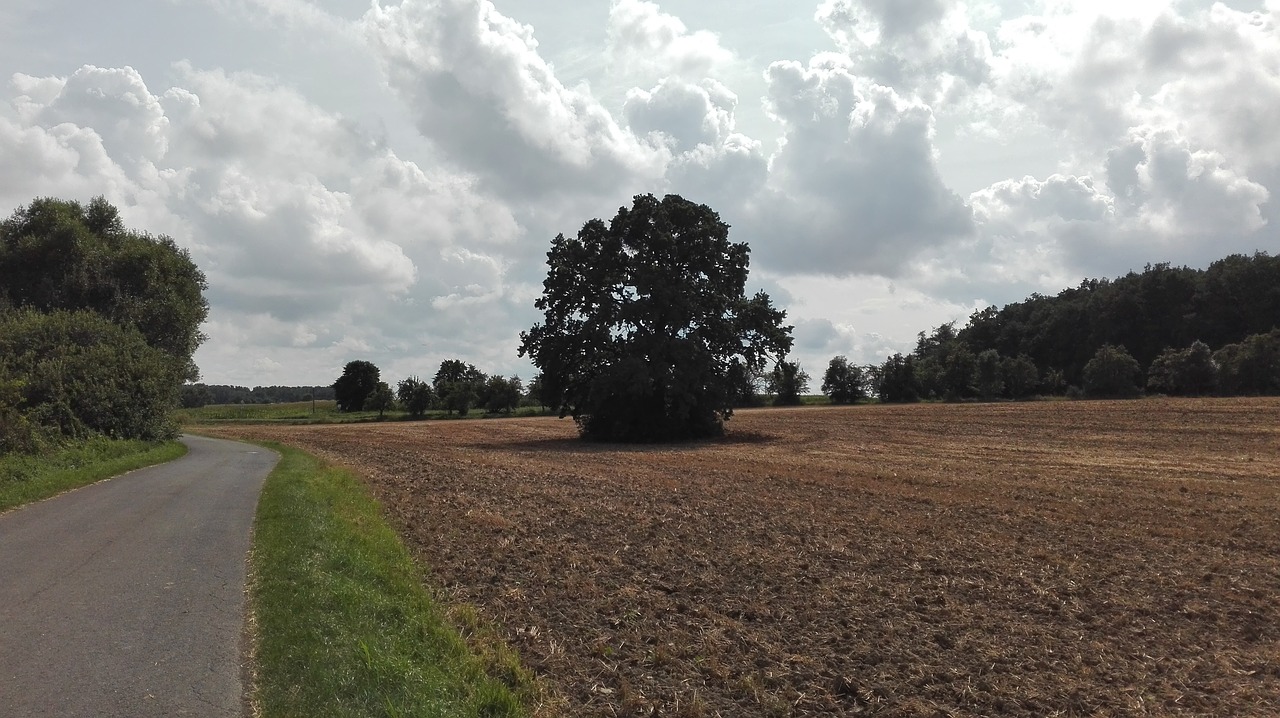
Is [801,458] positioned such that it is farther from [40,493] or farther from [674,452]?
[40,493]

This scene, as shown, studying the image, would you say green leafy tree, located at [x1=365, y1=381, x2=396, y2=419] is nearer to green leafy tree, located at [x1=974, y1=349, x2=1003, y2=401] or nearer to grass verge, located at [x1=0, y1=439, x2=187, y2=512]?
green leafy tree, located at [x1=974, y1=349, x2=1003, y2=401]

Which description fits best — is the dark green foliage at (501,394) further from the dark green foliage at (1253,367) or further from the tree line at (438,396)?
the dark green foliage at (1253,367)

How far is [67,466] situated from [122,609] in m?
18.4

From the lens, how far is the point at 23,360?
27.5 meters

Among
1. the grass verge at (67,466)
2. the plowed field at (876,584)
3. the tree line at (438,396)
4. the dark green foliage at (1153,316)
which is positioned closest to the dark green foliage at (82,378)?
the grass verge at (67,466)

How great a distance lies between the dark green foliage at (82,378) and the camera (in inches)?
1036

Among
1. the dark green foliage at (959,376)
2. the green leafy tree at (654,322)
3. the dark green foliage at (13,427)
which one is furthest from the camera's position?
the dark green foliage at (959,376)

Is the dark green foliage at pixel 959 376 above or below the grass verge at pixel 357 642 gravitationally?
above

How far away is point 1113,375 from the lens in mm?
72875

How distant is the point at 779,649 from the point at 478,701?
2.84m

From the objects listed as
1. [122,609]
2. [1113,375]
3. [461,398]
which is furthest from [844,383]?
[122,609]

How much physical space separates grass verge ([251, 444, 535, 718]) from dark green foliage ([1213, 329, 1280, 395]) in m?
71.5

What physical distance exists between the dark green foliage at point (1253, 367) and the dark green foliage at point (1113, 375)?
24.7ft

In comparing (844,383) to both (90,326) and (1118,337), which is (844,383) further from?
(90,326)
